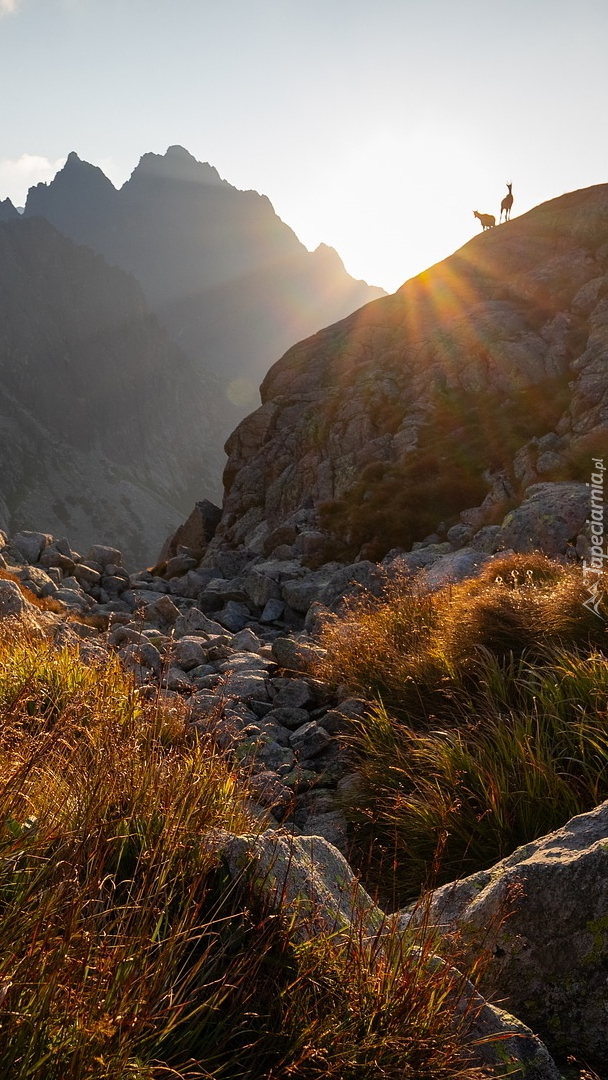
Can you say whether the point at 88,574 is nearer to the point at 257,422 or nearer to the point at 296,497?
the point at 296,497

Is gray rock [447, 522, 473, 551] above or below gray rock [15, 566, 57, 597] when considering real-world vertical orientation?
below

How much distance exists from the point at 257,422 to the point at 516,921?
155 feet

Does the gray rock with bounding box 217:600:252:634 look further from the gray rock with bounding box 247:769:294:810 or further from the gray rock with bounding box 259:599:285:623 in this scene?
the gray rock with bounding box 247:769:294:810


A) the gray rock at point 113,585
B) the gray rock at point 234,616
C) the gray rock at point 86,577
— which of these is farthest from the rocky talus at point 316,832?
the gray rock at point 113,585

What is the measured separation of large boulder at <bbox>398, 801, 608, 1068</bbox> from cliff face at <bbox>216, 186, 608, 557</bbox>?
21.6 m

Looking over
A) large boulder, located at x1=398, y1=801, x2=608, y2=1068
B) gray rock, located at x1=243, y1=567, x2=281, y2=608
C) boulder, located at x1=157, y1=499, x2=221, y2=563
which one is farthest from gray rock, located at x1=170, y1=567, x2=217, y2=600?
large boulder, located at x1=398, y1=801, x2=608, y2=1068

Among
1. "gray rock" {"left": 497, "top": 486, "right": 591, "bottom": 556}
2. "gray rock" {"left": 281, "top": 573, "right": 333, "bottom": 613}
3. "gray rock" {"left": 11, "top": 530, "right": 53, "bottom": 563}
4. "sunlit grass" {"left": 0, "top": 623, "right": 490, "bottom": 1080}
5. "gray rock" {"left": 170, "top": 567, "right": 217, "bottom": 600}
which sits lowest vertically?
"gray rock" {"left": 281, "top": 573, "right": 333, "bottom": 613}

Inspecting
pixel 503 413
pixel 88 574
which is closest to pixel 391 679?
pixel 88 574

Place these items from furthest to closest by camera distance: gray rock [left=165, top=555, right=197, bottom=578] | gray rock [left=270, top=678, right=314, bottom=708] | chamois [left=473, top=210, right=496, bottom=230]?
chamois [left=473, top=210, right=496, bottom=230], gray rock [left=165, top=555, right=197, bottom=578], gray rock [left=270, top=678, right=314, bottom=708]

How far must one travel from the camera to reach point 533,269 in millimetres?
44969

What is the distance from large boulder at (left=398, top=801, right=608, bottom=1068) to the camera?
2879mm

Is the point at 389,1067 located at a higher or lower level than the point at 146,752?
lower

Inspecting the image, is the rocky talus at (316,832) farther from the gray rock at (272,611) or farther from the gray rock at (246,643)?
the gray rock at (272,611)

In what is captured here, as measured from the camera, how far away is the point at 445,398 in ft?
124
